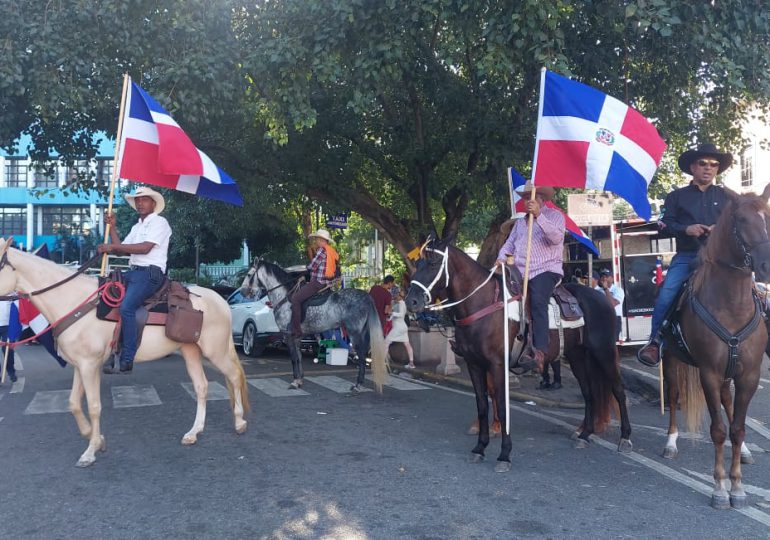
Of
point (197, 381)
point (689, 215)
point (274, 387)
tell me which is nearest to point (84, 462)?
point (197, 381)

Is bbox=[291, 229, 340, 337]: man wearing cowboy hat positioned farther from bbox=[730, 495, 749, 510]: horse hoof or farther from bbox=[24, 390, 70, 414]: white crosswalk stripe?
bbox=[730, 495, 749, 510]: horse hoof

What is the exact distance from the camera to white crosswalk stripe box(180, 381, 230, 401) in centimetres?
981

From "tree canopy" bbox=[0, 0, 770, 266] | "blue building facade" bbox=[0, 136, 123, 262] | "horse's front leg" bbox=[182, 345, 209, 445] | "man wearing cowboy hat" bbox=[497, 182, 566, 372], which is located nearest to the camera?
"man wearing cowboy hat" bbox=[497, 182, 566, 372]

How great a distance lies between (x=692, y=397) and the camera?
6.64 metres

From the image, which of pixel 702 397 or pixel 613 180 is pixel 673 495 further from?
pixel 613 180

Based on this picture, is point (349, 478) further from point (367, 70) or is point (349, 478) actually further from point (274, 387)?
point (367, 70)

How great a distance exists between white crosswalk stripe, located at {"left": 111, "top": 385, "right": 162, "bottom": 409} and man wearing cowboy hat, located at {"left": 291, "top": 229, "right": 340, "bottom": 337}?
2519 millimetres

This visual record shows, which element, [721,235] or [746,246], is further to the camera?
[721,235]

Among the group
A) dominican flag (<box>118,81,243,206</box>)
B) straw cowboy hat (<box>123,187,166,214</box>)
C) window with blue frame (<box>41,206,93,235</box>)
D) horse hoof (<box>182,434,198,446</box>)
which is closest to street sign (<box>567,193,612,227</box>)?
dominican flag (<box>118,81,243,206</box>)

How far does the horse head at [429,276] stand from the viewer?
252 inches

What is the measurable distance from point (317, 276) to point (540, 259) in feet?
17.0

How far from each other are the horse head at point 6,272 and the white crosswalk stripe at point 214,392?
3557 mm

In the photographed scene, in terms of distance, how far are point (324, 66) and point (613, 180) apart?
4.83m

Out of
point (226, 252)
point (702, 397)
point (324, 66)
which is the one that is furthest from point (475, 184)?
point (226, 252)
